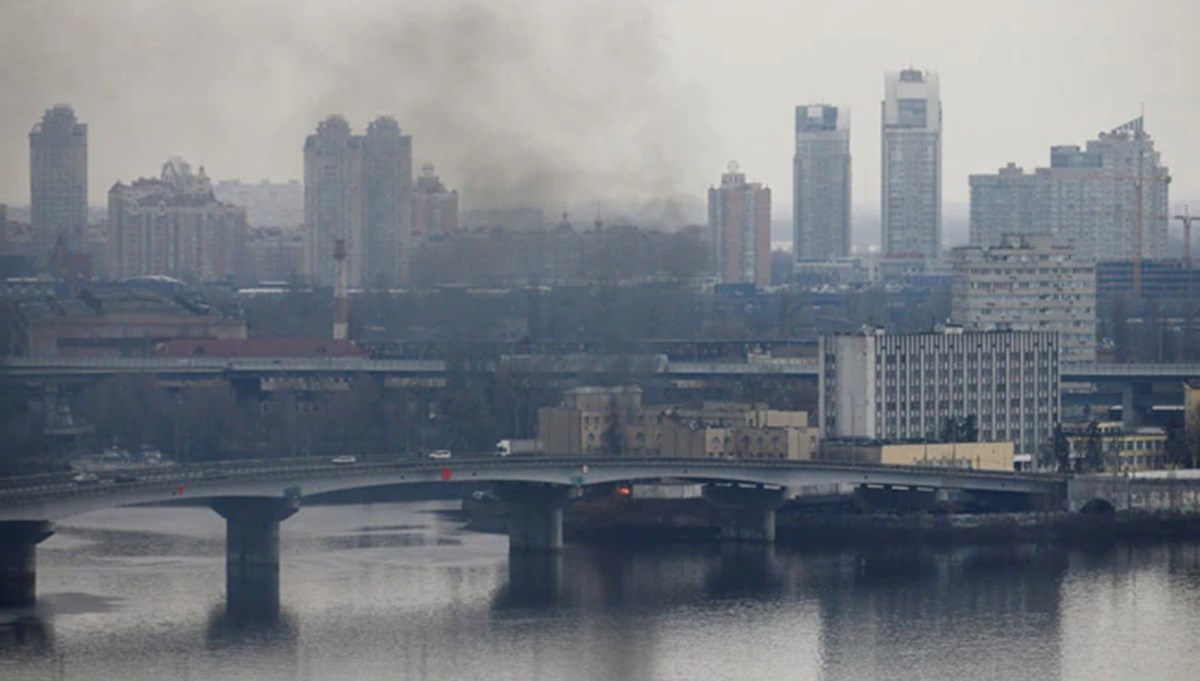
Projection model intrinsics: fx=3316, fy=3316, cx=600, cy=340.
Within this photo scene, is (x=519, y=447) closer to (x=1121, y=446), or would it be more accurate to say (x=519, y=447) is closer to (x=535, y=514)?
(x=535, y=514)

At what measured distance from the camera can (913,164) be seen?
66.2 m

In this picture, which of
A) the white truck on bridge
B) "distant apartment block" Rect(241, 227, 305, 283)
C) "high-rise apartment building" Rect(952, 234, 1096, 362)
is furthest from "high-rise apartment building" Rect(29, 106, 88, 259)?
the white truck on bridge

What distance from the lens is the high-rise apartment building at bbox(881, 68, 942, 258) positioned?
65938mm

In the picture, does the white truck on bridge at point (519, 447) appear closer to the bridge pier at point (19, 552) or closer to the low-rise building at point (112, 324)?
the bridge pier at point (19, 552)

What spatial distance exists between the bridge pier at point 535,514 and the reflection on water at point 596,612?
0.23 m

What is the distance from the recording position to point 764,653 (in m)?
18.1

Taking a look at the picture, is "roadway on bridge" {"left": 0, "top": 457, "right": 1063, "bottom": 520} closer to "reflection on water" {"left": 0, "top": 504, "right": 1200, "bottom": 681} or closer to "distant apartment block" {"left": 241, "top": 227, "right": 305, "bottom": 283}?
"reflection on water" {"left": 0, "top": 504, "right": 1200, "bottom": 681}

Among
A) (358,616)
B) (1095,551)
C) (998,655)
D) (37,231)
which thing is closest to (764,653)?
(998,655)

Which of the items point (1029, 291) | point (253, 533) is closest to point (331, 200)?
point (1029, 291)

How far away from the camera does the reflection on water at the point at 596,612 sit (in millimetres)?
17688

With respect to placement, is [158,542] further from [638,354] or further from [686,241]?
[686,241]

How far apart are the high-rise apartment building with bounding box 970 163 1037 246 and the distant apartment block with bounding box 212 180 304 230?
12372 mm

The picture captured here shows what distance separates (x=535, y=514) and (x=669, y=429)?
12.1 feet

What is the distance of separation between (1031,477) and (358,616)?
6.38m
